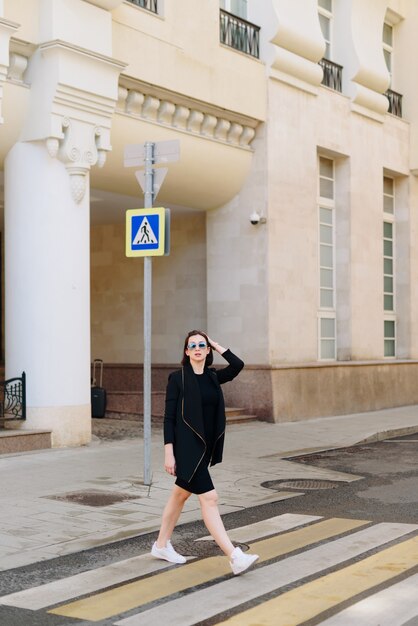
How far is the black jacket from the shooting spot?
686 centimetres

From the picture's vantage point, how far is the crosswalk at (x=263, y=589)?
571 centimetres

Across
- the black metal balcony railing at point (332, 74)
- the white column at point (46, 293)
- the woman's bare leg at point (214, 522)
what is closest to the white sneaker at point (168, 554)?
the woman's bare leg at point (214, 522)

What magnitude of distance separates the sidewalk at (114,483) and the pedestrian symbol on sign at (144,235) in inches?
106

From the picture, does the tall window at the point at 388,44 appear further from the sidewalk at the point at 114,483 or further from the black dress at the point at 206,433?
the black dress at the point at 206,433

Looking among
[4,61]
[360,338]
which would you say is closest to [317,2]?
[360,338]

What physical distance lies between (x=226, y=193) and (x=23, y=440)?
7754 millimetres

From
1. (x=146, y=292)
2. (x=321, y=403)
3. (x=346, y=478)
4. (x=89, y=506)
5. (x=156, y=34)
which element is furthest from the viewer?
(x=321, y=403)

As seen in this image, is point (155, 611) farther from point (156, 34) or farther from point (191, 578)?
point (156, 34)

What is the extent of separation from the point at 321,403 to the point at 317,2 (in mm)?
8732

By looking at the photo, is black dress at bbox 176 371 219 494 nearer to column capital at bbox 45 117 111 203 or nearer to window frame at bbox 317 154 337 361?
column capital at bbox 45 117 111 203

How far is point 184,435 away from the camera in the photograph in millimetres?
6895

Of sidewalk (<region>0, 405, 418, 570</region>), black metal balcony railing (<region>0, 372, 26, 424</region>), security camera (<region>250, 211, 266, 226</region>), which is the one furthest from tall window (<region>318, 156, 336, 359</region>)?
black metal balcony railing (<region>0, 372, 26, 424</region>)

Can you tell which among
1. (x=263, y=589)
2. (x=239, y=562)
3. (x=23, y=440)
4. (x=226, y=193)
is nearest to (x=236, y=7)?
(x=226, y=193)

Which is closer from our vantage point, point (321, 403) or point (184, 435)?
point (184, 435)
